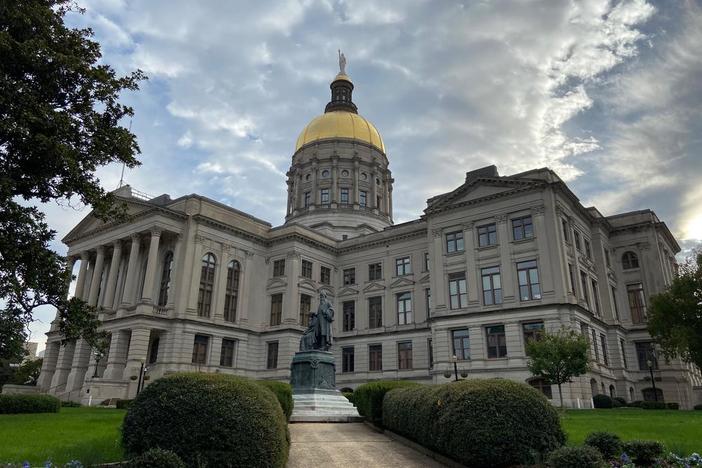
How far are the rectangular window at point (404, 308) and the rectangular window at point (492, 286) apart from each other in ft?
33.1

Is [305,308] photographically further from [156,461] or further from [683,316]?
[156,461]

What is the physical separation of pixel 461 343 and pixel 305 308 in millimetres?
17367

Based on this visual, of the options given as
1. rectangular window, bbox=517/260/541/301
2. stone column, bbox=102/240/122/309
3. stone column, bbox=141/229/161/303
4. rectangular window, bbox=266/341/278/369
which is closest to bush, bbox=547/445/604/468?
→ rectangular window, bbox=517/260/541/301

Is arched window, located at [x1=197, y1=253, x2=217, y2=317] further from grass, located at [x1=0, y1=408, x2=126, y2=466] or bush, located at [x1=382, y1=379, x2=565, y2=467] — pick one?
bush, located at [x1=382, y1=379, x2=565, y2=467]

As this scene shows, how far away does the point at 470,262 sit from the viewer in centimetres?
4294

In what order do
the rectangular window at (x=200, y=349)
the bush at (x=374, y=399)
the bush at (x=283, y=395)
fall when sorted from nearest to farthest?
the bush at (x=283, y=395), the bush at (x=374, y=399), the rectangular window at (x=200, y=349)

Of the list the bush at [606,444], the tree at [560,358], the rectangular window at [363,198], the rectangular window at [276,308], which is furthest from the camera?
the rectangular window at [363,198]

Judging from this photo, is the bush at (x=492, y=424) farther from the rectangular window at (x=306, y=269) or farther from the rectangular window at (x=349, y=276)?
the rectangular window at (x=349, y=276)

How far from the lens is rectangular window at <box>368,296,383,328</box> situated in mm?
52031

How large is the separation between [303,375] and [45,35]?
17.2 m

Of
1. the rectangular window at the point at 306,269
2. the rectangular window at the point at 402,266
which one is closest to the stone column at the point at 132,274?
the rectangular window at the point at 306,269

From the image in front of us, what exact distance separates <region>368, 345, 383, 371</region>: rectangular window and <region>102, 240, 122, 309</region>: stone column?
25.2 meters

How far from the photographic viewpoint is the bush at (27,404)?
2459 cm

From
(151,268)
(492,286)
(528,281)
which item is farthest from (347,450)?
(151,268)
